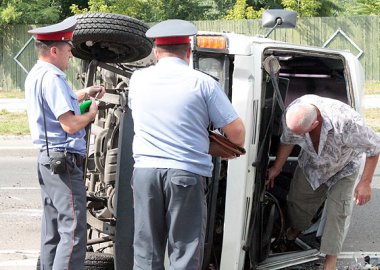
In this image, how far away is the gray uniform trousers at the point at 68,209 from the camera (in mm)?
4684

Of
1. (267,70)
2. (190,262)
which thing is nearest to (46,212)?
(190,262)

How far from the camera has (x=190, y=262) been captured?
4.29m

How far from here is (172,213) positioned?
14.0 feet

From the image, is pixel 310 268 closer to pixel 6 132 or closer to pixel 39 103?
pixel 39 103

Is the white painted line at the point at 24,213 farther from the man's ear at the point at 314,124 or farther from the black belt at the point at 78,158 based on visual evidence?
the man's ear at the point at 314,124

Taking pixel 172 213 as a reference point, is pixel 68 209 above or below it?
below

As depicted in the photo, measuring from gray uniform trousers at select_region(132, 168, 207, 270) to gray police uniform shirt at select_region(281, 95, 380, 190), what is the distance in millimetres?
1471

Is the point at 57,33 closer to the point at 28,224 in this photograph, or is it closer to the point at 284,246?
the point at 284,246

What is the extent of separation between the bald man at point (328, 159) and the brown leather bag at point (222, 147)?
3.20ft

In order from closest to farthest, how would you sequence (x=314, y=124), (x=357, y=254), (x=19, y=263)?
(x=314, y=124)
(x=19, y=263)
(x=357, y=254)

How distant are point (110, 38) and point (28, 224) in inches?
125

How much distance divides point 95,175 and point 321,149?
1736 mm

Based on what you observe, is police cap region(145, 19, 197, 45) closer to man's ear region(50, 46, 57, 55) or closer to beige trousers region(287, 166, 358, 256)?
man's ear region(50, 46, 57, 55)


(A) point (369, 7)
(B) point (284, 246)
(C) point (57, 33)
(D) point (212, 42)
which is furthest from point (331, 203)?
(A) point (369, 7)
